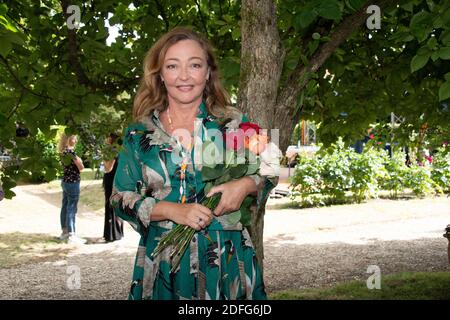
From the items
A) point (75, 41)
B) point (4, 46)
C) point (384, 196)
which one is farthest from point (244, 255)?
point (384, 196)

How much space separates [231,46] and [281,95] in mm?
2742

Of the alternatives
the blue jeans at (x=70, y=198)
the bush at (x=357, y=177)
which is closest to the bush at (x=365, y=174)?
the bush at (x=357, y=177)

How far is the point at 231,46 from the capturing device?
566cm

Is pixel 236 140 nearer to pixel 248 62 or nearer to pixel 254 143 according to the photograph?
pixel 254 143

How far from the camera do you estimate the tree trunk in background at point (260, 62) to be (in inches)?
112

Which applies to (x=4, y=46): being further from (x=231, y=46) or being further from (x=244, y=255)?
(x=231, y=46)

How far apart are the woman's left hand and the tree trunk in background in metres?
0.71

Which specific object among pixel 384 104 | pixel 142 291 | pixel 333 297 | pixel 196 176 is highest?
pixel 384 104

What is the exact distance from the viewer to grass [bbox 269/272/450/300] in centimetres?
604

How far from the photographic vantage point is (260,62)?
2840 millimetres

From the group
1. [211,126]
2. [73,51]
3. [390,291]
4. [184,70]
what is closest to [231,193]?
[211,126]

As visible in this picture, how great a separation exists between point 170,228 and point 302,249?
7259 mm

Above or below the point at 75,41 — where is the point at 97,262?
below

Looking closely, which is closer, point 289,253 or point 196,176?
point 196,176
